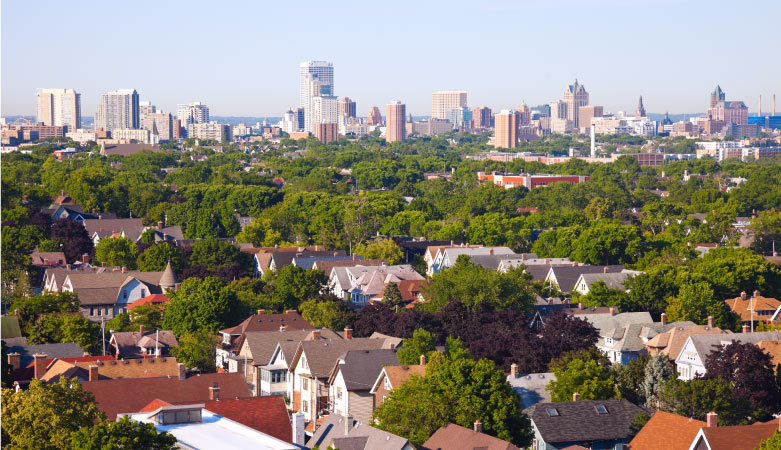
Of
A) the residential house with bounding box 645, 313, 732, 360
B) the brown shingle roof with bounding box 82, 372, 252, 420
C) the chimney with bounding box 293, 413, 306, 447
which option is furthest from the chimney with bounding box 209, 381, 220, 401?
the residential house with bounding box 645, 313, 732, 360

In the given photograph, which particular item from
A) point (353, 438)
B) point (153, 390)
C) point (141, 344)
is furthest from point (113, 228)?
point (353, 438)

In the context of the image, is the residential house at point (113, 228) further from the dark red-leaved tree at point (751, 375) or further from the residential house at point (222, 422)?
the residential house at point (222, 422)

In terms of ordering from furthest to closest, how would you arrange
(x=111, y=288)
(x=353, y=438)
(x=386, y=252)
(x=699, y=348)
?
(x=386, y=252), (x=111, y=288), (x=699, y=348), (x=353, y=438)

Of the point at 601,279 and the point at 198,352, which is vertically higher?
the point at 601,279

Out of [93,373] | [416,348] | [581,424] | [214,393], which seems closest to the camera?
[581,424]

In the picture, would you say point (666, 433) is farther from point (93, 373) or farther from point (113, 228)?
point (113, 228)

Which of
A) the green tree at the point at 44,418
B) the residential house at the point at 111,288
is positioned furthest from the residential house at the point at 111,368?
the residential house at the point at 111,288
